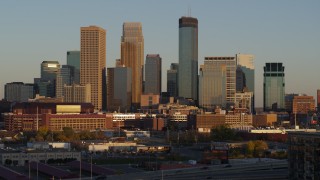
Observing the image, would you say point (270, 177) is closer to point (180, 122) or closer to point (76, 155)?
point (76, 155)

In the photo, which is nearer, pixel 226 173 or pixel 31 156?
pixel 226 173

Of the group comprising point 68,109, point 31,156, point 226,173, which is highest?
point 68,109

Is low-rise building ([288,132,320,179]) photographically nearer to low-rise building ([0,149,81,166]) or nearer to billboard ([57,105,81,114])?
low-rise building ([0,149,81,166])

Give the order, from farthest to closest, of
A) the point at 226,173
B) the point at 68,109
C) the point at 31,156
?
the point at 68,109
the point at 31,156
the point at 226,173

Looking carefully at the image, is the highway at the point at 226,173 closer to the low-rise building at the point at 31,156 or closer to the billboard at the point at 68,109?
the low-rise building at the point at 31,156

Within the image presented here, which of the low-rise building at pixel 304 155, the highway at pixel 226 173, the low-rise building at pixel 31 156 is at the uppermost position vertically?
the low-rise building at pixel 304 155

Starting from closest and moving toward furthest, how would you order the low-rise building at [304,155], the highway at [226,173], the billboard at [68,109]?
the low-rise building at [304,155] < the highway at [226,173] < the billboard at [68,109]

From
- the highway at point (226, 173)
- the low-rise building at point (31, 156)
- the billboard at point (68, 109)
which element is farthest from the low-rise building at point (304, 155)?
the billboard at point (68, 109)

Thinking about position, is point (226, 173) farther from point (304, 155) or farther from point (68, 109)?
point (68, 109)

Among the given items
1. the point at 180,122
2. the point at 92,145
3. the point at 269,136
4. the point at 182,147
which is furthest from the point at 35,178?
the point at 180,122

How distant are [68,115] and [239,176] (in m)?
112

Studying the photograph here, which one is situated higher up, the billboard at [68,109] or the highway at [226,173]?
the billboard at [68,109]

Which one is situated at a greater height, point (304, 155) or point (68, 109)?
point (68, 109)

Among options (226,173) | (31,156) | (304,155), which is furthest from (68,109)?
(304,155)
